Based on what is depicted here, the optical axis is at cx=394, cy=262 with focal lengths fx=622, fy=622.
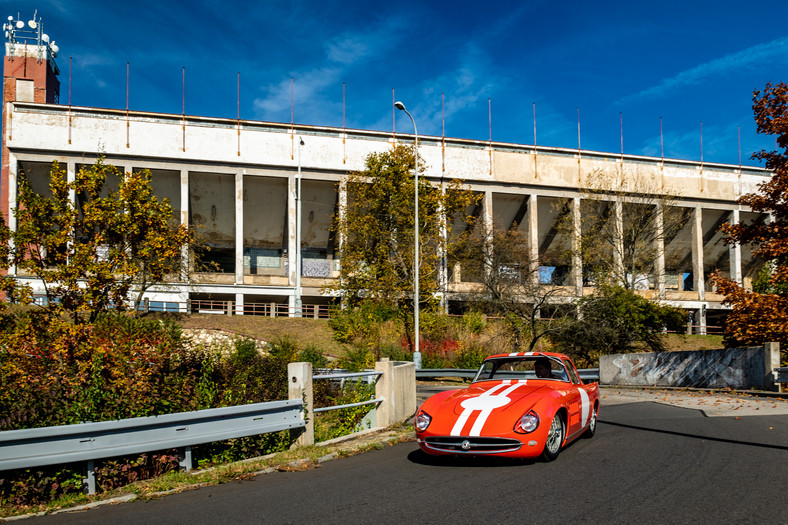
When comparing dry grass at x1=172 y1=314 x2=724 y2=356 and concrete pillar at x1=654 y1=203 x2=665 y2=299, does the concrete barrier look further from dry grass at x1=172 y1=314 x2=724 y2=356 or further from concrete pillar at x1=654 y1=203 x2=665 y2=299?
concrete pillar at x1=654 y1=203 x2=665 y2=299

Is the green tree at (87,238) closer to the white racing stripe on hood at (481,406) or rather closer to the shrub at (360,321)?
the white racing stripe on hood at (481,406)

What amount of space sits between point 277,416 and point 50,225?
6413 millimetres

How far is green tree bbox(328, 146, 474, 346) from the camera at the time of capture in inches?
1463

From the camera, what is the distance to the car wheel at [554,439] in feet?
24.3

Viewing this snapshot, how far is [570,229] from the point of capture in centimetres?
4969

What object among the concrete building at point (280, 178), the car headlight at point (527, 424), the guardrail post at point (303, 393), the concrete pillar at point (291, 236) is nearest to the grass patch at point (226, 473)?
the guardrail post at point (303, 393)

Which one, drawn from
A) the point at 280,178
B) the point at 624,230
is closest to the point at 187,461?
the point at 624,230

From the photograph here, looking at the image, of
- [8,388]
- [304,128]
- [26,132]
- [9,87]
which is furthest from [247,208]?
[8,388]

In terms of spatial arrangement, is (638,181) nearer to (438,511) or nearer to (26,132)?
(26,132)

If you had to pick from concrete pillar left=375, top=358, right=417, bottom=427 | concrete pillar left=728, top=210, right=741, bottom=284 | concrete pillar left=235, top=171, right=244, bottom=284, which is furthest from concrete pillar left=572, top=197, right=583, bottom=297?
concrete pillar left=375, top=358, right=417, bottom=427

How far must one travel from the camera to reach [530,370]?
9.39m

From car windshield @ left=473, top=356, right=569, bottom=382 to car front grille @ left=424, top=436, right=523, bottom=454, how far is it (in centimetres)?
210

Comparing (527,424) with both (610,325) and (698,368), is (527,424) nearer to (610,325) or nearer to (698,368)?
(698,368)

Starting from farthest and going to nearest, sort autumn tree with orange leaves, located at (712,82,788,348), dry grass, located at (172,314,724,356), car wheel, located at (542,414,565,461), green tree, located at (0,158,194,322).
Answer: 1. dry grass, located at (172,314,724,356)
2. autumn tree with orange leaves, located at (712,82,788,348)
3. green tree, located at (0,158,194,322)
4. car wheel, located at (542,414,565,461)
